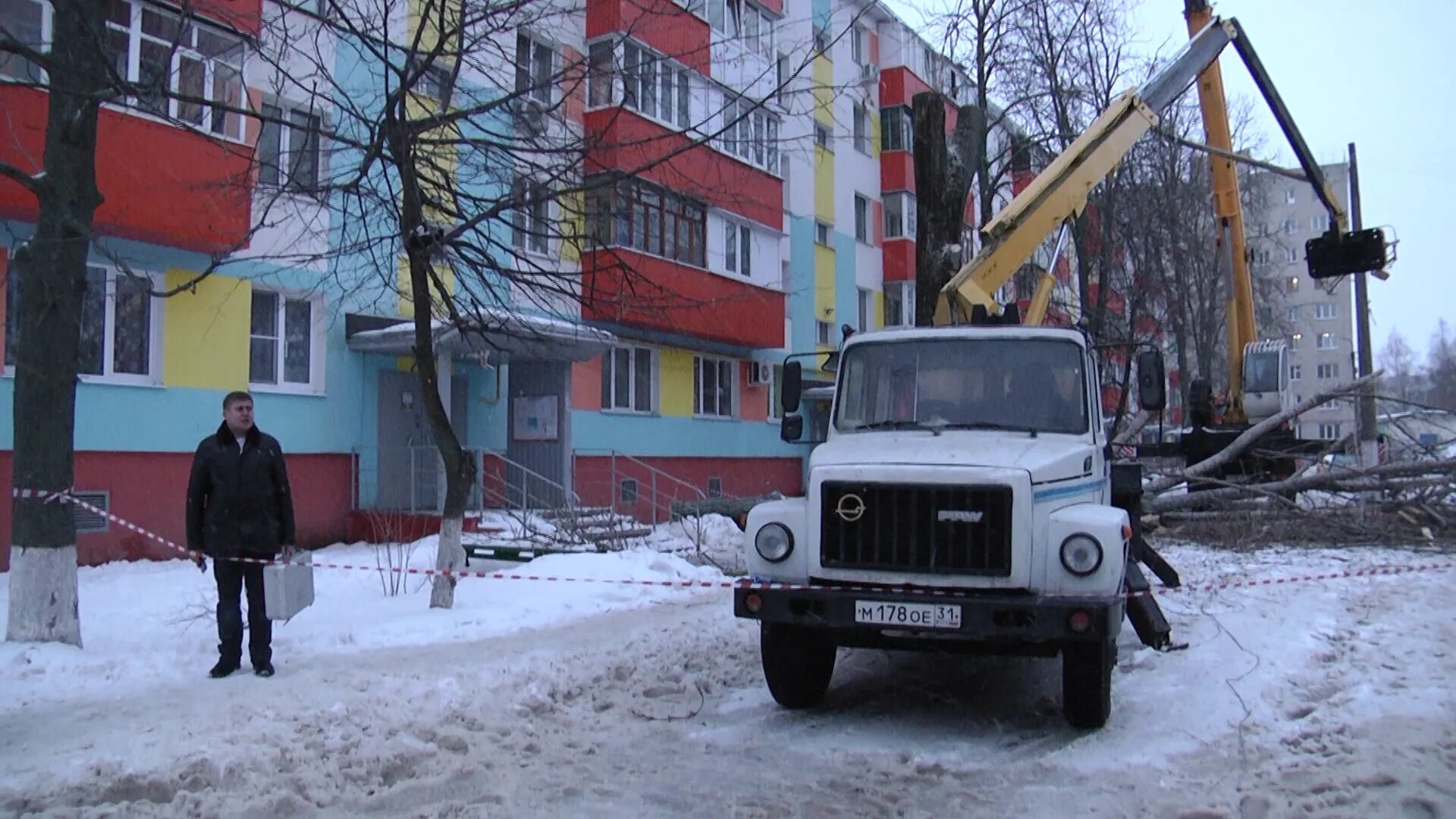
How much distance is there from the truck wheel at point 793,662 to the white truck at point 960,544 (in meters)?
0.01

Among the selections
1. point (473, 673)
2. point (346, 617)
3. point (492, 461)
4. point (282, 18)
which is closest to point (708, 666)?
point (473, 673)

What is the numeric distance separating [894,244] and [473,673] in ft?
81.9

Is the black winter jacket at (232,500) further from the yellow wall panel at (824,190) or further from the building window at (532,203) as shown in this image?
the yellow wall panel at (824,190)

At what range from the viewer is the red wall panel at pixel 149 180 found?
11812 millimetres

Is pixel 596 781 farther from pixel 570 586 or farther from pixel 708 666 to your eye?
pixel 570 586

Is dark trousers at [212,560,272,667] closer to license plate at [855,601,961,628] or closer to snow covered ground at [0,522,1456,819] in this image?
snow covered ground at [0,522,1456,819]

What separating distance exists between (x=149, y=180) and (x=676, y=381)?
38.1 feet

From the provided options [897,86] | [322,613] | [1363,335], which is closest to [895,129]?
[897,86]

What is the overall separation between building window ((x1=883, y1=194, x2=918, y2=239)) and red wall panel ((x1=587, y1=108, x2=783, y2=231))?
23.0 feet

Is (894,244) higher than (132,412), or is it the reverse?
(894,244)

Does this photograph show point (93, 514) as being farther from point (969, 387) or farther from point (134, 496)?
point (969, 387)

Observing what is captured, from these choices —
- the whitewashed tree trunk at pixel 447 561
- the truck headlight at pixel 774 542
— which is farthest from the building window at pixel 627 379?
the truck headlight at pixel 774 542

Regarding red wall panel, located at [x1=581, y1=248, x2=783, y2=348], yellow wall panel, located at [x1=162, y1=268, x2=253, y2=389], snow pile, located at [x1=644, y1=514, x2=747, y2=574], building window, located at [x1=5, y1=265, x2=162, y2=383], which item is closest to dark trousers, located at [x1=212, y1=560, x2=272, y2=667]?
building window, located at [x1=5, y1=265, x2=162, y2=383]

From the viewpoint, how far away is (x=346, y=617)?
31.3 ft
